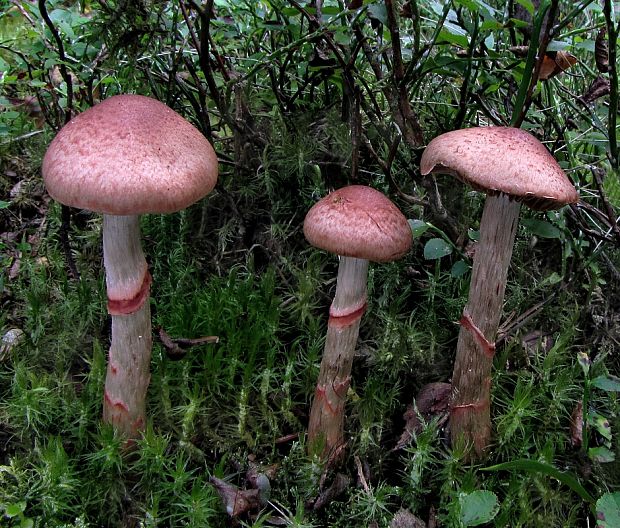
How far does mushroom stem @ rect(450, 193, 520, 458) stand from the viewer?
7.39ft

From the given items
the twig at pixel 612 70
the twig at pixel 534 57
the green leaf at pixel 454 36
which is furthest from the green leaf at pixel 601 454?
the green leaf at pixel 454 36

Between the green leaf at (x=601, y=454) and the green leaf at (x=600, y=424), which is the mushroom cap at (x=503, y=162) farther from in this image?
the green leaf at (x=601, y=454)

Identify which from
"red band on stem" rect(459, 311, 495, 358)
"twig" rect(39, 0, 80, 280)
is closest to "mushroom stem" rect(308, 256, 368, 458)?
"red band on stem" rect(459, 311, 495, 358)

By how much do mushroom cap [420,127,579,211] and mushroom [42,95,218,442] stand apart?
0.92 metres

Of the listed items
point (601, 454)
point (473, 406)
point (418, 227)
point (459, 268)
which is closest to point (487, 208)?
point (418, 227)

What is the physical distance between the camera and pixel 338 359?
252 cm

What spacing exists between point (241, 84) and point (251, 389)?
161 centimetres

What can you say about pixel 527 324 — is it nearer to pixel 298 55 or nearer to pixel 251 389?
pixel 251 389

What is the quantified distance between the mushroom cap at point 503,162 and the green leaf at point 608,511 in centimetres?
122

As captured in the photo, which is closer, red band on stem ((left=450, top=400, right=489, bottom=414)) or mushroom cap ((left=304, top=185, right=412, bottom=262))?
mushroom cap ((left=304, top=185, right=412, bottom=262))

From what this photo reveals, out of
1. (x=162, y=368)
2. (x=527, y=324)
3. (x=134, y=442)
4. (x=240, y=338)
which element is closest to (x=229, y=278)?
(x=240, y=338)

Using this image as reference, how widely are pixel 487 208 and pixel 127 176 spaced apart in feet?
4.76

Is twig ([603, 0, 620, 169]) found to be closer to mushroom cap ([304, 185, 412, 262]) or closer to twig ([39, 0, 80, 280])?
mushroom cap ([304, 185, 412, 262])

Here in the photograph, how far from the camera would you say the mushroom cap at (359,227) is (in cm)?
212
